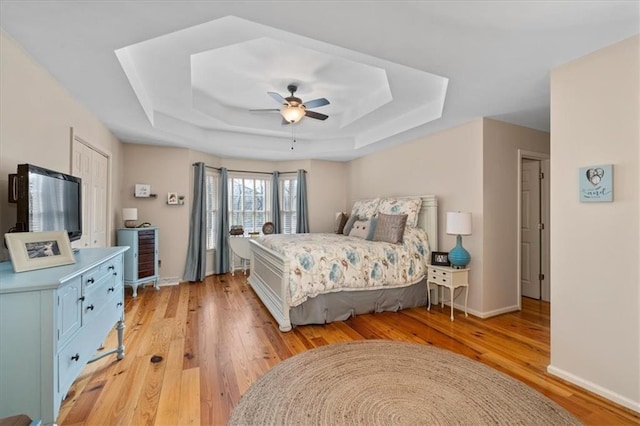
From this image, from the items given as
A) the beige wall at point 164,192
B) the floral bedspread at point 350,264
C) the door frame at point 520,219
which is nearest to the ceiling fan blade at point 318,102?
the floral bedspread at point 350,264

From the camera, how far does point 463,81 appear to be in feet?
8.19

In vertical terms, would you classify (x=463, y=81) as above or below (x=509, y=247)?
above

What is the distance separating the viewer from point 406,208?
4047 millimetres

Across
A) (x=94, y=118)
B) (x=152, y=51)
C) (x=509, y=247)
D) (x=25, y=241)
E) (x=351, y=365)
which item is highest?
(x=152, y=51)

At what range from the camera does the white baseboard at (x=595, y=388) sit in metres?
1.82

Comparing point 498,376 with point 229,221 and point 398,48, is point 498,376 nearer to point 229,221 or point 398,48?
point 398,48

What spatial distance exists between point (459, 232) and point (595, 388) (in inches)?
65.4

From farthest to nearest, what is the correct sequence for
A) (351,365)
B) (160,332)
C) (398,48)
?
(160,332)
(351,365)
(398,48)

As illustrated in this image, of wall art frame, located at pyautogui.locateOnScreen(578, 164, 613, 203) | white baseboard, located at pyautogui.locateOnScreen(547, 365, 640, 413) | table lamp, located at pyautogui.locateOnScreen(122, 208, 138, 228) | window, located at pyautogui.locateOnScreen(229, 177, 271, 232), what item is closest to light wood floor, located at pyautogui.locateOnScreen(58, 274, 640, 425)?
white baseboard, located at pyautogui.locateOnScreen(547, 365, 640, 413)

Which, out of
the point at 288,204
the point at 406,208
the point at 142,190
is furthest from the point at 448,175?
the point at 142,190

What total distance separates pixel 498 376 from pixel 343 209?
4.50m

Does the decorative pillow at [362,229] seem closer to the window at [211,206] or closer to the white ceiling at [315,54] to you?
the white ceiling at [315,54]

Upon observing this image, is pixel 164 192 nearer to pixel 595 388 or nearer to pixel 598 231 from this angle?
pixel 598 231

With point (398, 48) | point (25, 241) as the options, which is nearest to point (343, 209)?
point (398, 48)
